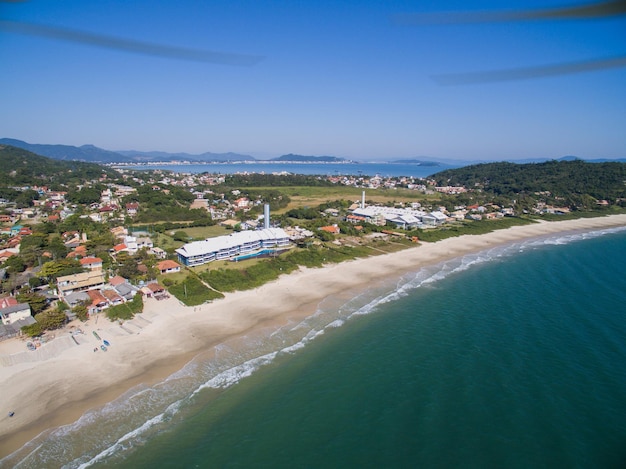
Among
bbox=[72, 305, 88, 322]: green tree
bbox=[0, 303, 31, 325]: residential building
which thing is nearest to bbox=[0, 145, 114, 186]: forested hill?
bbox=[0, 303, 31, 325]: residential building

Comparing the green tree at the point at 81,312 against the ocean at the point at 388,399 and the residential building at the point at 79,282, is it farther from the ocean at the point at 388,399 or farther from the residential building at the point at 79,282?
the ocean at the point at 388,399

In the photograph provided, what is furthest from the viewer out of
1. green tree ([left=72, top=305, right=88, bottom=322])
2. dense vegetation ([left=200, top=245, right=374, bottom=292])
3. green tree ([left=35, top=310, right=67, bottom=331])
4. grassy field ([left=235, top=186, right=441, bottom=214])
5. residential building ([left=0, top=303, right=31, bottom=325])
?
grassy field ([left=235, top=186, right=441, bottom=214])

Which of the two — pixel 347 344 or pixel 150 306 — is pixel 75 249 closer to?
pixel 150 306

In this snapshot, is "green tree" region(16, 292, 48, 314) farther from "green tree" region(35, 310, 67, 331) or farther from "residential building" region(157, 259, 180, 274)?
"residential building" region(157, 259, 180, 274)

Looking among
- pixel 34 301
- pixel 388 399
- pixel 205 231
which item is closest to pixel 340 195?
pixel 205 231

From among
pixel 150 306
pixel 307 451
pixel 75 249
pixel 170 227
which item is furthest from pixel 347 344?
pixel 170 227
